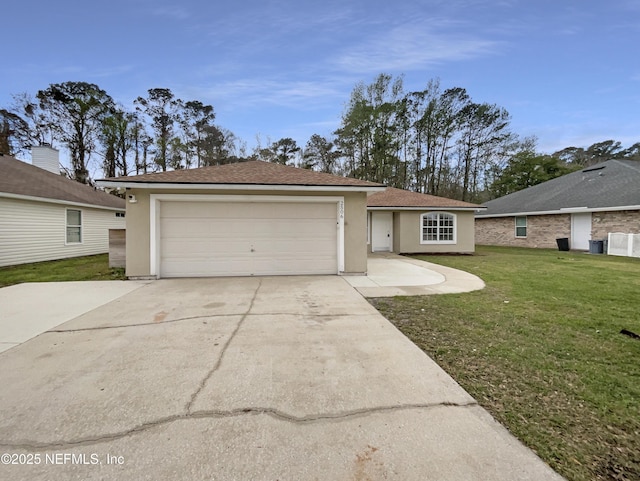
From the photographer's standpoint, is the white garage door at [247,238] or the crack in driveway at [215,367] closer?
the crack in driveway at [215,367]

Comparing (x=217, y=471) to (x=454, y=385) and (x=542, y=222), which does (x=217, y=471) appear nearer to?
(x=454, y=385)

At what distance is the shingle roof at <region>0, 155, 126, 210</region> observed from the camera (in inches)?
437

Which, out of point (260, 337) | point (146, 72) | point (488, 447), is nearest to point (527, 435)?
point (488, 447)

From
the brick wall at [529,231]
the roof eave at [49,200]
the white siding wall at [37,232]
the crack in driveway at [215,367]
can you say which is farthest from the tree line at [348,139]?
the crack in driveway at [215,367]

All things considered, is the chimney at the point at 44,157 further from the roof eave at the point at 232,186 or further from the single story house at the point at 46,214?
the roof eave at the point at 232,186

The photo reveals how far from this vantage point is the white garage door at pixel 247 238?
27.3 feet

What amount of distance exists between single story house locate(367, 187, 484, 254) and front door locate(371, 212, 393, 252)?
0.66ft

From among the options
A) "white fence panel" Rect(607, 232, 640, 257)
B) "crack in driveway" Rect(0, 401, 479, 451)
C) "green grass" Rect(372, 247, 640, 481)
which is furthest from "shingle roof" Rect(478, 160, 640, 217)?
"crack in driveway" Rect(0, 401, 479, 451)

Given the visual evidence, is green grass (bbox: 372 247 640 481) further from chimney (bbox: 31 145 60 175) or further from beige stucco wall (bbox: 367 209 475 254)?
chimney (bbox: 31 145 60 175)

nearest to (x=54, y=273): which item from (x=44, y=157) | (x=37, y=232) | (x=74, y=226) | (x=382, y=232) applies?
(x=37, y=232)

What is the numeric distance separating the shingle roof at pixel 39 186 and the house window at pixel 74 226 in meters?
0.67

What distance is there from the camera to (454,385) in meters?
2.79

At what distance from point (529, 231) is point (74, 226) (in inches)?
1025

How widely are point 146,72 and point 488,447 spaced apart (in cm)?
1705
